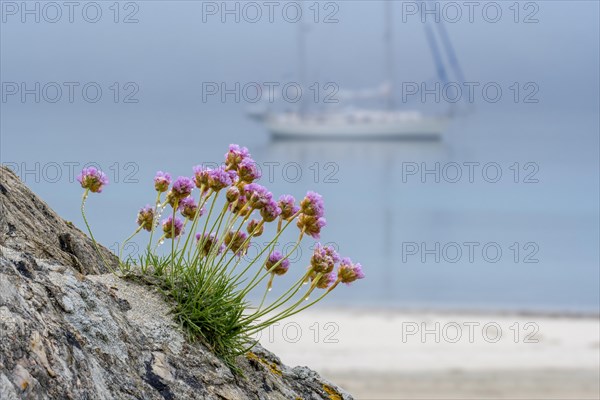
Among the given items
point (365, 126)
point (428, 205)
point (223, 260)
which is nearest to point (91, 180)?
point (223, 260)

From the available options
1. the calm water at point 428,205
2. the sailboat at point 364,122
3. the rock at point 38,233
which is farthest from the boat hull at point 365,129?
the rock at point 38,233

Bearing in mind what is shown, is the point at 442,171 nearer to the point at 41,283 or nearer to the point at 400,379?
the point at 400,379

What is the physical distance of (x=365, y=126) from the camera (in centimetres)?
8050

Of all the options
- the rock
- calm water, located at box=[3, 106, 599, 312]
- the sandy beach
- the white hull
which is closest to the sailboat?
the white hull

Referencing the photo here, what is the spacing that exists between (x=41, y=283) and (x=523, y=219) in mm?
40819

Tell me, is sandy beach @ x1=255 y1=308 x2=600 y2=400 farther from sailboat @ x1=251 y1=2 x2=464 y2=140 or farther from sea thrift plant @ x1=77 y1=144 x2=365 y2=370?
sailboat @ x1=251 y1=2 x2=464 y2=140

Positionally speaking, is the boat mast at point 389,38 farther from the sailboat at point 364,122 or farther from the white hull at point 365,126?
the white hull at point 365,126

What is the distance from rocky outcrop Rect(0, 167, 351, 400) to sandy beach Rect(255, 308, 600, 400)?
763 centimetres

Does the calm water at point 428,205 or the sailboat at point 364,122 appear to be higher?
the sailboat at point 364,122

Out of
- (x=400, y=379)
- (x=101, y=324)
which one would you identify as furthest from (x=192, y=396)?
(x=400, y=379)

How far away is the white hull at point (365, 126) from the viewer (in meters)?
79.8

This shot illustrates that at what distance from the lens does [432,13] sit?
87.5 m

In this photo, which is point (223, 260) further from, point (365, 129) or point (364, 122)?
point (364, 122)

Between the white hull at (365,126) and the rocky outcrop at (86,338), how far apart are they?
3021 inches
